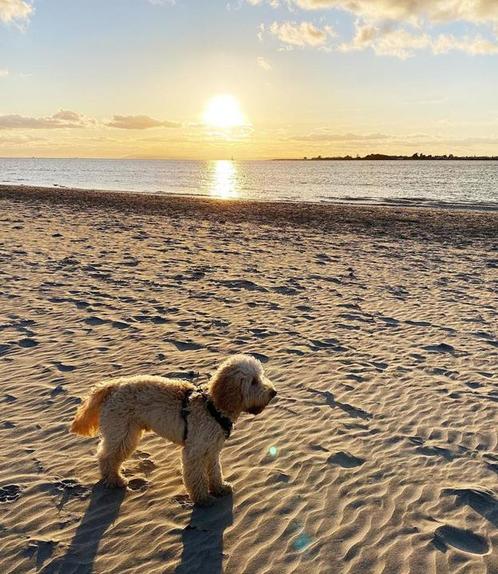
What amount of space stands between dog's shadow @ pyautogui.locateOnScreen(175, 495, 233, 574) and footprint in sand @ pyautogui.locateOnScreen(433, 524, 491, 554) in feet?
6.25

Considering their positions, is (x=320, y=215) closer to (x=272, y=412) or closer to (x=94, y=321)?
(x=94, y=321)

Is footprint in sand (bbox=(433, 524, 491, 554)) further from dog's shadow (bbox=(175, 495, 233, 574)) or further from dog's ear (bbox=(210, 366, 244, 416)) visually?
dog's ear (bbox=(210, 366, 244, 416))

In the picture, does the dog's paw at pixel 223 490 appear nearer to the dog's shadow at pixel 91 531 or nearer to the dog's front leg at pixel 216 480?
the dog's front leg at pixel 216 480

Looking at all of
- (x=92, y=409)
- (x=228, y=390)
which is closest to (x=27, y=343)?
(x=92, y=409)

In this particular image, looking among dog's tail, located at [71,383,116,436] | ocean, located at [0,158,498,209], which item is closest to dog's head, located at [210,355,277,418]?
dog's tail, located at [71,383,116,436]

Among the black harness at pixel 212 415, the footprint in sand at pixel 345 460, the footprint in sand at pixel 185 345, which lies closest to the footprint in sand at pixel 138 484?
the black harness at pixel 212 415

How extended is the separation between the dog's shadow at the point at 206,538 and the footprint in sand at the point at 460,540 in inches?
75.0

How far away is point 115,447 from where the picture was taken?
189 inches

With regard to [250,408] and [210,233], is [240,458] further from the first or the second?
[210,233]

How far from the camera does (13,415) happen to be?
6051 millimetres

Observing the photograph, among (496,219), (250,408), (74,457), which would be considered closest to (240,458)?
(250,408)

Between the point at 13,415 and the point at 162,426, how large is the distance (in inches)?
98.1

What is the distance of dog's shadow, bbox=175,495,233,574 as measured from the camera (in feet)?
13.3

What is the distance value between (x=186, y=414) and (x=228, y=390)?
1.67 feet
